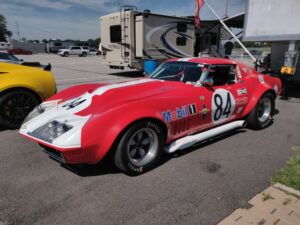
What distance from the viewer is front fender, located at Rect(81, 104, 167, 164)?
2912 mm

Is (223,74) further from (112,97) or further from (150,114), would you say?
(112,97)

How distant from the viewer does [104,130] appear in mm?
2973

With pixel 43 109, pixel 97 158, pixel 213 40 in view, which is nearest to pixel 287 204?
pixel 97 158

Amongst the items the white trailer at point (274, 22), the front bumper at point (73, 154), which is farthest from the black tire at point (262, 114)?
the front bumper at point (73, 154)

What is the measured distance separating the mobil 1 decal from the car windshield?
445mm

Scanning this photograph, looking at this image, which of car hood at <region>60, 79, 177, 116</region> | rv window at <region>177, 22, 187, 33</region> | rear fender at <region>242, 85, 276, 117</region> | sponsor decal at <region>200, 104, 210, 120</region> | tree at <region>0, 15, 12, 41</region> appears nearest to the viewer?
car hood at <region>60, 79, 177, 116</region>

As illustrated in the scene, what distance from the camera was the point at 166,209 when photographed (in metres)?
2.70

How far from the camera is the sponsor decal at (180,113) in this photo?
3504 millimetres

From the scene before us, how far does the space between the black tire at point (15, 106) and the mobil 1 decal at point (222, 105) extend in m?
3.53

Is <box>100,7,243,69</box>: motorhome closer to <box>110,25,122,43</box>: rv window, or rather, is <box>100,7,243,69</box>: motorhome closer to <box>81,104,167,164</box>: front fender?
<box>110,25,122,43</box>: rv window

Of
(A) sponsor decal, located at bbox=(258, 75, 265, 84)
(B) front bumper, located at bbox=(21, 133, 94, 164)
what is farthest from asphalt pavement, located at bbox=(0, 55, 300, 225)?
(A) sponsor decal, located at bbox=(258, 75, 265, 84)

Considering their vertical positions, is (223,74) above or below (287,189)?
above

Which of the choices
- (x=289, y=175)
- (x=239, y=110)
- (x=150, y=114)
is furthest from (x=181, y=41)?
(x=289, y=175)

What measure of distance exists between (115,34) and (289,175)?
1153cm
